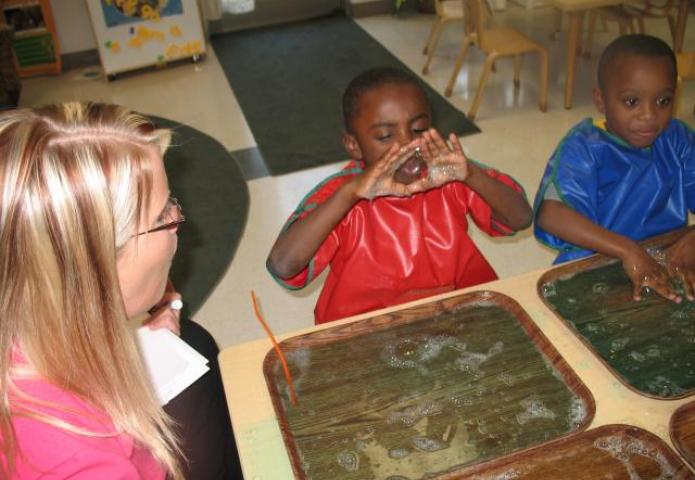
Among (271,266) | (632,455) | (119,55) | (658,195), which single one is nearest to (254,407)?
(271,266)

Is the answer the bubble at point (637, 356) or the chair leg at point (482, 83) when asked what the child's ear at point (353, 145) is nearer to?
the bubble at point (637, 356)

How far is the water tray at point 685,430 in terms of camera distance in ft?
2.60

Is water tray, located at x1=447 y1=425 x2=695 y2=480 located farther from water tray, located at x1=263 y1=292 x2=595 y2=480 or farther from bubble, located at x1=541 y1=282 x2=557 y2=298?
bubble, located at x1=541 y1=282 x2=557 y2=298

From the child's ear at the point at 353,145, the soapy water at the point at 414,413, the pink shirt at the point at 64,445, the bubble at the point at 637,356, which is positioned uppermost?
the child's ear at the point at 353,145

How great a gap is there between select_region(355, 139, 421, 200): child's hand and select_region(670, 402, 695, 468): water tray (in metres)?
0.56

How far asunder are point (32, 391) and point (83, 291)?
0.46ft

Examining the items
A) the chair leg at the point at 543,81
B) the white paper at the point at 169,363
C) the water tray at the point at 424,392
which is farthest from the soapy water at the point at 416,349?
the chair leg at the point at 543,81

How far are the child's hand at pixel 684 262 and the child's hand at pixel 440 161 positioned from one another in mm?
407

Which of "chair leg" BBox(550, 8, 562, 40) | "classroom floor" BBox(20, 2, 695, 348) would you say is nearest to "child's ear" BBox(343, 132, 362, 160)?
"classroom floor" BBox(20, 2, 695, 348)

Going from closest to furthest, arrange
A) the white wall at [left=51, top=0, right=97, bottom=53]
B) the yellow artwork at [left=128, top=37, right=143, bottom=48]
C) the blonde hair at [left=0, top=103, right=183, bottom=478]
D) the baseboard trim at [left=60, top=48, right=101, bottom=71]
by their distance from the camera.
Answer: the blonde hair at [left=0, top=103, right=183, bottom=478]
the yellow artwork at [left=128, top=37, right=143, bottom=48]
the white wall at [left=51, top=0, right=97, bottom=53]
the baseboard trim at [left=60, top=48, right=101, bottom=71]

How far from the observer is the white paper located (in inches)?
41.3

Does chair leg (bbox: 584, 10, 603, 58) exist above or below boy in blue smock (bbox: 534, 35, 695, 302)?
below

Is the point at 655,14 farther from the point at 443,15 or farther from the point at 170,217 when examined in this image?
the point at 170,217

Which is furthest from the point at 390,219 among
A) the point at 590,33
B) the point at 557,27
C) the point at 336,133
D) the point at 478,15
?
the point at 557,27
